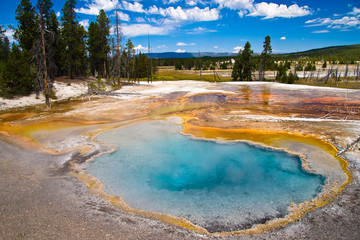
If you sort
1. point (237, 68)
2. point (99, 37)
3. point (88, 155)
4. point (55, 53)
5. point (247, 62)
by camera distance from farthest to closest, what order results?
point (237, 68) < point (247, 62) < point (99, 37) < point (55, 53) < point (88, 155)

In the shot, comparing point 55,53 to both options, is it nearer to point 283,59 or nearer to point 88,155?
point 88,155

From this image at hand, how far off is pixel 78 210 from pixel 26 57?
76.3ft

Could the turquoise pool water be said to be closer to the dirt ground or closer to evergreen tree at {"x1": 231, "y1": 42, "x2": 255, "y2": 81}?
the dirt ground

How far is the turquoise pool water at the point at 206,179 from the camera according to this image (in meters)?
6.27

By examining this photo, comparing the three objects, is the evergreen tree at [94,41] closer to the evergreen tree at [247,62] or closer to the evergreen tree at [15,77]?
the evergreen tree at [15,77]

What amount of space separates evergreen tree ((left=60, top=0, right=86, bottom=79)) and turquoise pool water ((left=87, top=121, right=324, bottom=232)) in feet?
71.7

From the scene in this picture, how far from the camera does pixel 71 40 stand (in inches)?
1145

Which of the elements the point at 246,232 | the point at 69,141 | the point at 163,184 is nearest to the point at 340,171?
the point at 246,232

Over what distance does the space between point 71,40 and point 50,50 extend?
1189cm

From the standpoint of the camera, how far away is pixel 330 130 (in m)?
12.4

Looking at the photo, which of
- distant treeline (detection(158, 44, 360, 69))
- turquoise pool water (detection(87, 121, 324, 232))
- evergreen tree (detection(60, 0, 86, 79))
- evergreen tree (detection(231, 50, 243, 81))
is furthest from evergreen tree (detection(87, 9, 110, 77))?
distant treeline (detection(158, 44, 360, 69))

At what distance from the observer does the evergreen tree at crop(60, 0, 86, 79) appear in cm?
2900

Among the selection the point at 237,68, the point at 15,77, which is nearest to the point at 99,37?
the point at 15,77

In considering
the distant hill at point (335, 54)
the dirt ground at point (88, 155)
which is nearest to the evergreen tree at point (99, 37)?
the dirt ground at point (88, 155)
